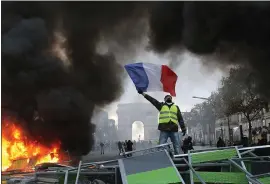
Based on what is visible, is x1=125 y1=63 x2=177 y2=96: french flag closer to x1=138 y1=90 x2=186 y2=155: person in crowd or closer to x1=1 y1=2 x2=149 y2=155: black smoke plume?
x1=138 y1=90 x2=186 y2=155: person in crowd

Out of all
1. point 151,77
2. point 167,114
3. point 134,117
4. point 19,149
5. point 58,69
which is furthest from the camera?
point 134,117

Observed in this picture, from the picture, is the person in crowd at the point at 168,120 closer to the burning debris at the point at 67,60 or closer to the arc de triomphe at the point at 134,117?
the burning debris at the point at 67,60

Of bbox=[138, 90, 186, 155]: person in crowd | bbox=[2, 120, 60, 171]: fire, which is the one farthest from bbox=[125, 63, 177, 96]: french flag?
bbox=[2, 120, 60, 171]: fire

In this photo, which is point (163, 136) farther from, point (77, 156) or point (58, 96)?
point (77, 156)

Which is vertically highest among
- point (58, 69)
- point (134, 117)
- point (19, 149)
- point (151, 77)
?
point (134, 117)

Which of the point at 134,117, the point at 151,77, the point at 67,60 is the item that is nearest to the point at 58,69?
the point at 67,60

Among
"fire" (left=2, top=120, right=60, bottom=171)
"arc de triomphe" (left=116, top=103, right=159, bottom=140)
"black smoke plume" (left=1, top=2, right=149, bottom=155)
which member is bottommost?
"fire" (left=2, top=120, right=60, bottom=171)

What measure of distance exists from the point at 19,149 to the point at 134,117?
54.1m

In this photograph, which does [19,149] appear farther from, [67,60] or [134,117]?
[134,117]

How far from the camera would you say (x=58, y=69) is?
14.5 m

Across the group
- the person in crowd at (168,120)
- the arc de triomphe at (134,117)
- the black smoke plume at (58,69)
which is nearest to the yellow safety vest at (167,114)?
the person in crowd at (168,120)

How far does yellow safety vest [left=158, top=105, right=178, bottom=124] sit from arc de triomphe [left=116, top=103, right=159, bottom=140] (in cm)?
5299

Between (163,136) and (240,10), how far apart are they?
13.4 feet

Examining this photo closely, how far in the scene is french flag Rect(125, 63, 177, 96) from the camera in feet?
20.6
